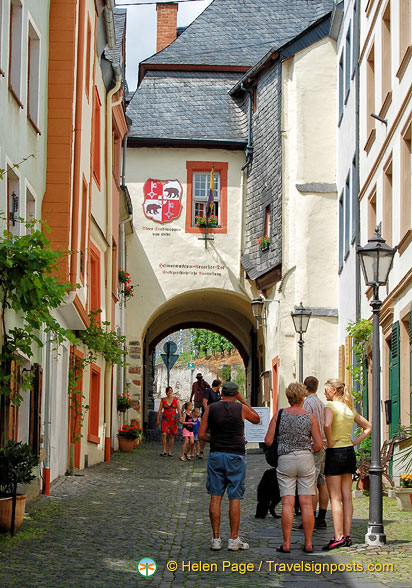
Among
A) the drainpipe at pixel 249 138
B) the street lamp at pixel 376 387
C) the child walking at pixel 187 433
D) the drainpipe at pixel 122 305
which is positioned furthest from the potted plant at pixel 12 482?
the drainpipe at pixel 249 138

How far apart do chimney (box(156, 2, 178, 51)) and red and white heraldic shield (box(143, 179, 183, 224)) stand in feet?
23.8

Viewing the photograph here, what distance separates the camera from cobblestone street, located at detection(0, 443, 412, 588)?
317 inches

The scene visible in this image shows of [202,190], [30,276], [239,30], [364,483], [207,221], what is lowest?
[364,483]

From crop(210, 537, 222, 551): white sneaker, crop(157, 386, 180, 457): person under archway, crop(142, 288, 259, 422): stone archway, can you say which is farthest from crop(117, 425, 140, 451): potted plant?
crop(210, 537, 222, 551): white sneaker

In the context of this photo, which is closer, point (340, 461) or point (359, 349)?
point (340, 461)

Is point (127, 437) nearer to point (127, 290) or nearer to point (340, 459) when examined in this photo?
point (127, 290)

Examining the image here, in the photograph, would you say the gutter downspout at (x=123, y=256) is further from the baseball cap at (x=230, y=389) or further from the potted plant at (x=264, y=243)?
the baseball cap at (x=230, y=389)

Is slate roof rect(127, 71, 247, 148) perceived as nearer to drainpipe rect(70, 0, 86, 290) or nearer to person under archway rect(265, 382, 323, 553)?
drainpipe rect(70, 0, 86, 290)

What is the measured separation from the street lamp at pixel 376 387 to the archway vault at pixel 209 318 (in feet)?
60.4

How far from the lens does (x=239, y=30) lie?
3094 cm

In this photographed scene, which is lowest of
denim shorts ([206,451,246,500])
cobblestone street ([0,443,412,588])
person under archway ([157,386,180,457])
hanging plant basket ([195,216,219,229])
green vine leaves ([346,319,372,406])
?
cobblestone street ([0,443,412,588])

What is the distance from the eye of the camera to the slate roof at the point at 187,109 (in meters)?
28.2

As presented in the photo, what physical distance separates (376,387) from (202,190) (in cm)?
1827

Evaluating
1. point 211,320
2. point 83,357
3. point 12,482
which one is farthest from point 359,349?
point 211,320
